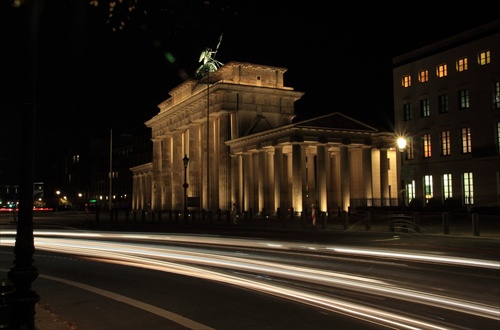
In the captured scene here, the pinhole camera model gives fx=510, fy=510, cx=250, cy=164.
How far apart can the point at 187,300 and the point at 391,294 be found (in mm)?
3857

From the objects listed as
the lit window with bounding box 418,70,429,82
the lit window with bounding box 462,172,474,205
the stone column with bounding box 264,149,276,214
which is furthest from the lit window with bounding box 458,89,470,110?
the stone column with bounding box 264,149,276,214

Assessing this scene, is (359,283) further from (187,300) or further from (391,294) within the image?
(187,300)

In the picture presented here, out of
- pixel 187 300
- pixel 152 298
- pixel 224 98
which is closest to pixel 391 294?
pixel 187 300

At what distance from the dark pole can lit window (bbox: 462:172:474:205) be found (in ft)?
127

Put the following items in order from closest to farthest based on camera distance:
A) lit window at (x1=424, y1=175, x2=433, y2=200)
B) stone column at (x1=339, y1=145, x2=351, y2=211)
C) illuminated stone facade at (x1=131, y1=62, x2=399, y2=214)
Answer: lit window at (x1=424, y1=175, x2=433, y2=200) < illuminated stone facade at (x1=131, y1=62, x2=399, y2=214) < stone column at (x1=339, y1=145, x2=351, y2=211)

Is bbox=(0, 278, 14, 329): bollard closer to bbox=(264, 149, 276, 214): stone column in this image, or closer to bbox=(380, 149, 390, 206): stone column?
bbox=(264, 149, 276, 214): stone column

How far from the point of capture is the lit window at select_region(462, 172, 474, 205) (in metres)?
39.7

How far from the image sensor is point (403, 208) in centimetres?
3738

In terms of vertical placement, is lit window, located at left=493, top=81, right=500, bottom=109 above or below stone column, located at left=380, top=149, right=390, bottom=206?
Result: above

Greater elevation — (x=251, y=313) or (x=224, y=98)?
(x=224, y=98)

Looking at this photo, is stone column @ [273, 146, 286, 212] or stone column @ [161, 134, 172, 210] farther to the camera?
stone column @ [161, 134, 172, 210]

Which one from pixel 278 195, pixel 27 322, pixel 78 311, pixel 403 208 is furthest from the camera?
pixel 278 195

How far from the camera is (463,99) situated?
135 feet

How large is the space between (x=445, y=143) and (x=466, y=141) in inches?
84.1
